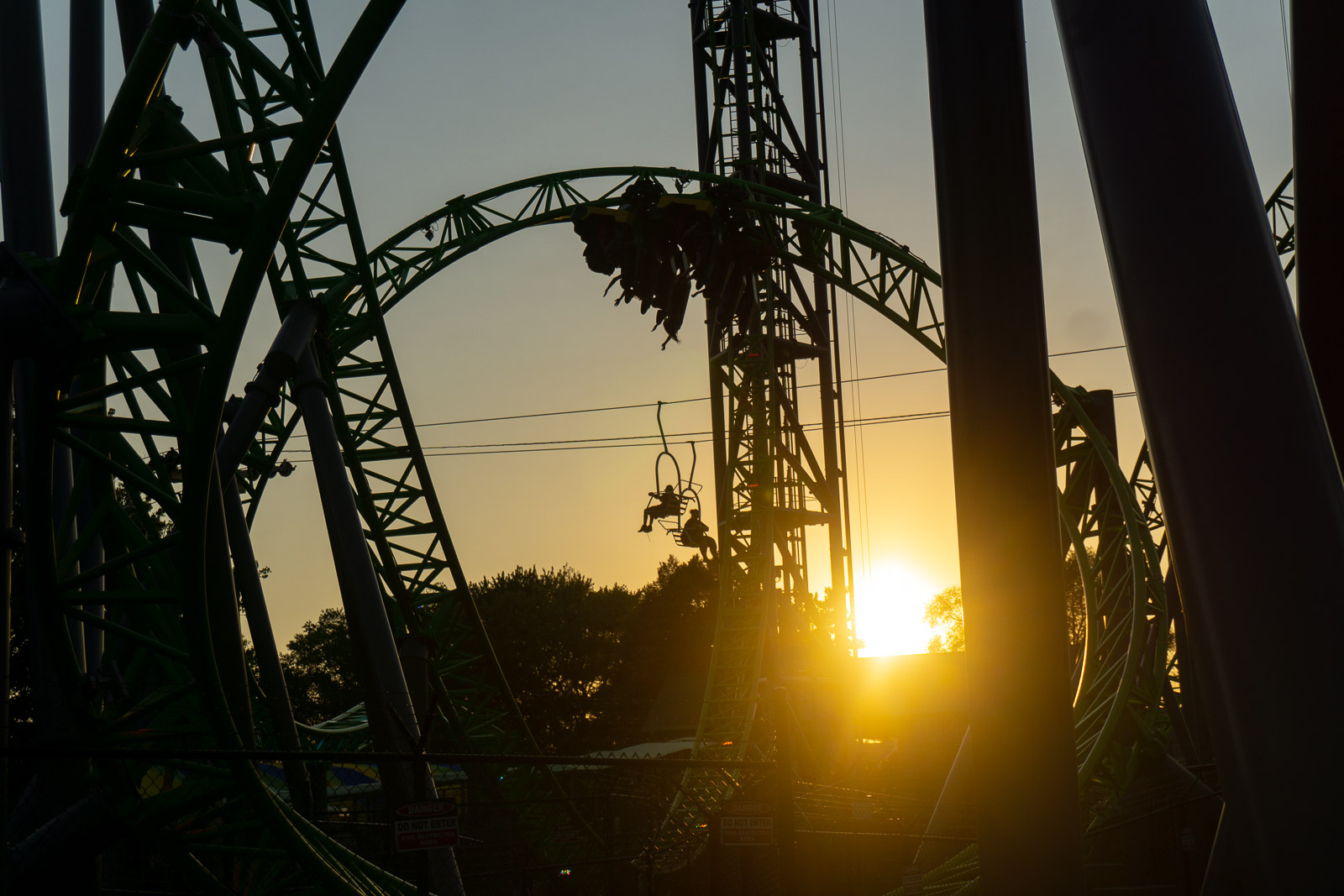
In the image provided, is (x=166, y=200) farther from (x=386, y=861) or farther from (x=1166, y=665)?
(x=1166, y=665)

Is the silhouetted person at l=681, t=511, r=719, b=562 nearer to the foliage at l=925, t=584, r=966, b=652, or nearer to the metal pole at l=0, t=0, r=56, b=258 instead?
the metal pole at l=0, t=0, r=56, b=258

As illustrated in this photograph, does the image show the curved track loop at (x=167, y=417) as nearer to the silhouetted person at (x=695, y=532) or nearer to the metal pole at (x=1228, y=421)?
the metal pole at (x=1228, y=421)

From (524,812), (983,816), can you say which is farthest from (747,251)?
(983,816)

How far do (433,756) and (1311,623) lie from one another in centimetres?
393

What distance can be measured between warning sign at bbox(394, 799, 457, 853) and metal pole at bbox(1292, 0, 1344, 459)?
4.29m

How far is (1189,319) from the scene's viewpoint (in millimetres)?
3002

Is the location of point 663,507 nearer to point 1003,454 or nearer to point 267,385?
point 267,385

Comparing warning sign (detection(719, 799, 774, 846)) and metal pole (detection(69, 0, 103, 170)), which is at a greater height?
metal pole (detection(69, 0, 103, 170))

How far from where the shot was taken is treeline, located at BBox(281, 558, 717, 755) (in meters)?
48.4

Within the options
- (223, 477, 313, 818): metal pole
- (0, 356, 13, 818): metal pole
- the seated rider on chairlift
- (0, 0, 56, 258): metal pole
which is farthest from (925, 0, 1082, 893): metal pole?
the seated rider on chairlift

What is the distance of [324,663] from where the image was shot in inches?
2130

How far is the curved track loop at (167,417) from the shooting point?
4.88m

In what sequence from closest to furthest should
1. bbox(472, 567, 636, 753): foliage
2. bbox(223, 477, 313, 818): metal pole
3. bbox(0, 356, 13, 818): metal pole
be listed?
bbox(0, 356, 13, 818): metal pole
bbox(223, 477, 313, 818): metal pole
bbox(472, 567, 636, 753): foliage

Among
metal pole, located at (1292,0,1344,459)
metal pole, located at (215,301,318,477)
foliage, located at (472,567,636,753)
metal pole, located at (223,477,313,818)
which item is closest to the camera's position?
metal pole, located at (1292,0,1344,459)
